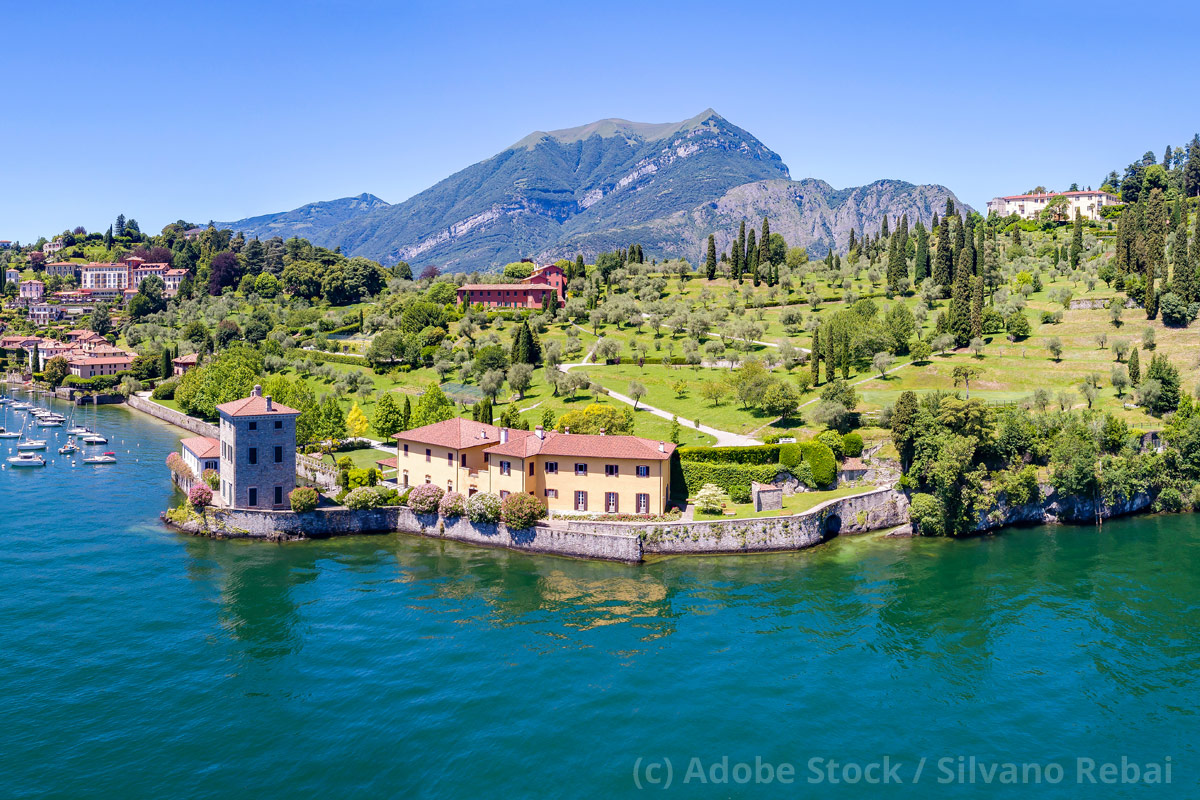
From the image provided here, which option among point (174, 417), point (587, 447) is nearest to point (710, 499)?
point (587, 447)

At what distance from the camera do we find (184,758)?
3269cm

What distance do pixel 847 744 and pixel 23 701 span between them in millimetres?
37857

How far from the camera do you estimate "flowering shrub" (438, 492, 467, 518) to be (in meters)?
60.9

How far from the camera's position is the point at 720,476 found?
65.0 metres

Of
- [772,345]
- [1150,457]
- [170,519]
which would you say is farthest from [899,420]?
[170,519]

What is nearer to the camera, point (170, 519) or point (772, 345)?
point (170, 519)

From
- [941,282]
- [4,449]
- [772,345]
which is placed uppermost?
[941,282]

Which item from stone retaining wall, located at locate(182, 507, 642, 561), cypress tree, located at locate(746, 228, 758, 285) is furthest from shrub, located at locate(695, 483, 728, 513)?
cypress tree, located at locate(746, 228, 758, 285)

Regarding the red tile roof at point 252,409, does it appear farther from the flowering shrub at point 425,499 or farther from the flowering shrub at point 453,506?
the flowering shrub at point 453,506

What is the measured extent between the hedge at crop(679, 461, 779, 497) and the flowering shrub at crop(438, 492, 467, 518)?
18.2 meters

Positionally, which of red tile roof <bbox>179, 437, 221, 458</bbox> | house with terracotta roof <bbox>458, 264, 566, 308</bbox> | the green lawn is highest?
house with terracotta roof <bbox>458, 264, 566, 308</bbox>

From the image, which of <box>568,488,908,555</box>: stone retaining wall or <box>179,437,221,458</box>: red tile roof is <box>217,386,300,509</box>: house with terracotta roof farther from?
<box>568,488,908,555</box>: stone retaining wall

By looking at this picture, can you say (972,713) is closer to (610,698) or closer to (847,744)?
(847,744)

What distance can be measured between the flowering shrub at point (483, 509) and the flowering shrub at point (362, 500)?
8386 millimetres
